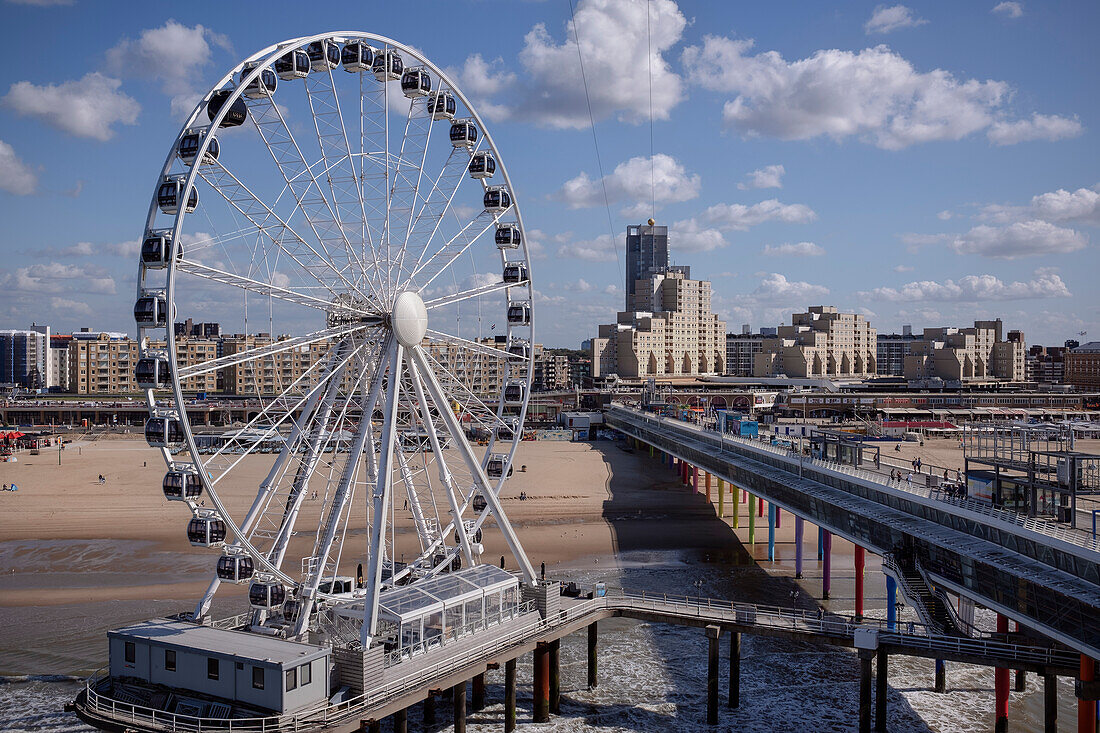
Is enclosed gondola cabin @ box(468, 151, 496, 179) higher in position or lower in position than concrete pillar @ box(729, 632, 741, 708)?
higher

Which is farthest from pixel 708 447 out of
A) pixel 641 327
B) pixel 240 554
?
pixel 641 327

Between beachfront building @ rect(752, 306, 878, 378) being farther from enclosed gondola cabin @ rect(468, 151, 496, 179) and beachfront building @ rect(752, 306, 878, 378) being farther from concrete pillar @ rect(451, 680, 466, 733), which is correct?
concrete pillar @ rect(451, 680, 466, 733)

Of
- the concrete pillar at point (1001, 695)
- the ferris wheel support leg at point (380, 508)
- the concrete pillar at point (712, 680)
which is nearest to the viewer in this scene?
the ferris wheel support leg at point (380, 508)

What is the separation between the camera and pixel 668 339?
163 meters

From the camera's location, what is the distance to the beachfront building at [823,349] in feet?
559

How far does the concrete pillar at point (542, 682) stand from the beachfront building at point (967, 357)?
516ft

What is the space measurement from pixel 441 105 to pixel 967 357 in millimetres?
164324

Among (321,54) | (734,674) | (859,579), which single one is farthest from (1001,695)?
(321,54)

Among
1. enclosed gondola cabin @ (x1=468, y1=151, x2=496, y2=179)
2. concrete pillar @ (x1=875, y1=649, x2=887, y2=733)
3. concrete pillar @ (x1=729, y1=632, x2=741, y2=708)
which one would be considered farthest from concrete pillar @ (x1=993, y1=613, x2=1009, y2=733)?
enclosed gondola cabin @ (x1=468, y1=151, x2=496, y2=179)

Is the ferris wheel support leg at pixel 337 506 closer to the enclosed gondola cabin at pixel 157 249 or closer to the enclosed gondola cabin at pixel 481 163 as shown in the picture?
the enclosed gondola cabin at pixel 157 249

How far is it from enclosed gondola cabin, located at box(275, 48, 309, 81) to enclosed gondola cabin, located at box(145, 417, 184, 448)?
10220mm

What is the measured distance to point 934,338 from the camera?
611ft

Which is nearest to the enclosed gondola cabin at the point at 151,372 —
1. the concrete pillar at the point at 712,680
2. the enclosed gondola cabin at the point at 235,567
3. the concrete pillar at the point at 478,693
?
the enclosed gondola cabin at the point at 235,567

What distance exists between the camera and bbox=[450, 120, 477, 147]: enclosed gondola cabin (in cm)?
3080
